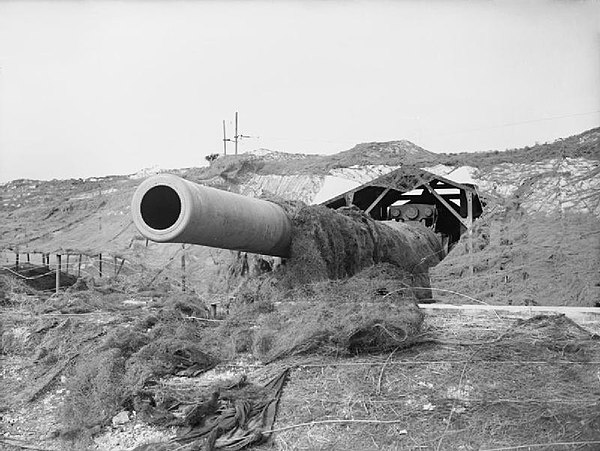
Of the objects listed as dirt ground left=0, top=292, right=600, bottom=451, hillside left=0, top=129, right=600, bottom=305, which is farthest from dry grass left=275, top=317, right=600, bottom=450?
hillside left=0, top=129, right=600, bottom=305

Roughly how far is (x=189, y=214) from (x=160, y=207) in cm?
43

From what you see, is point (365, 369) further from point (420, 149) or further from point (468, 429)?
point (420, 149)

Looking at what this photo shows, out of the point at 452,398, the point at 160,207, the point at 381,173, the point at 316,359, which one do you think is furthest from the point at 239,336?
the point at 381,173

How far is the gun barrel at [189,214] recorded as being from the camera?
211 inches

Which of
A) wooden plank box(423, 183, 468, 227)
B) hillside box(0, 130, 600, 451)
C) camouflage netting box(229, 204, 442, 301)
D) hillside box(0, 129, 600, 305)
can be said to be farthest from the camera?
wooden plank box(423, 183, 468, 227)

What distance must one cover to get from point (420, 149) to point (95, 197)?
27.6 ft

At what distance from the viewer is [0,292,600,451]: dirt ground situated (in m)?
4.01

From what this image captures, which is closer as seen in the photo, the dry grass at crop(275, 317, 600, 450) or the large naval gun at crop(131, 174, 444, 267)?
the dry grass at crop(275, 317, 600, 450)

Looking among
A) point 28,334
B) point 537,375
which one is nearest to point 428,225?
point 28,334

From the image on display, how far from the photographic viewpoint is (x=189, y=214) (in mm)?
5320

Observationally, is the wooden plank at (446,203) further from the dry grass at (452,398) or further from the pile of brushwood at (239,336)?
the dry grass at (452,398)

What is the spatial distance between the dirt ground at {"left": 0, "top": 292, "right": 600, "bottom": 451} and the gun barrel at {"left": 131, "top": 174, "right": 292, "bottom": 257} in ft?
3.48

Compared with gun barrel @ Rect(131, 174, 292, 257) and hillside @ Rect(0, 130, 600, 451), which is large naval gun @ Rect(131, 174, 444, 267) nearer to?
gun barrel @ Rect(131, 174, 292, 257)

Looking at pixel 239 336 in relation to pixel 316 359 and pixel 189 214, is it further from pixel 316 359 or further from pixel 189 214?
pixel 189 214
